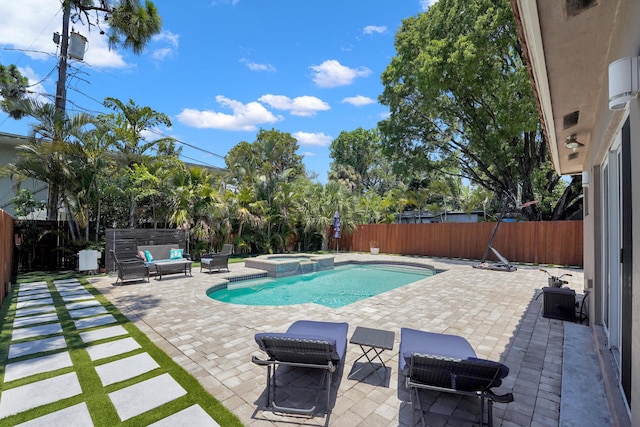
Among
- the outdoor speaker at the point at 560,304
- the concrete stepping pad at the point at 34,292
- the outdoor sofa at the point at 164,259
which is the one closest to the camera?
the outdoor speaker at the point at 560,304

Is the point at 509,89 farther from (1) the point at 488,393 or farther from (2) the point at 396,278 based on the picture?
(1) the point at 488,393

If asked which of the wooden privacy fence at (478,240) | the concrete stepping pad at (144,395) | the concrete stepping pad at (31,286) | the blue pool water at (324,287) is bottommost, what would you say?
the blue pool water at (324,287)

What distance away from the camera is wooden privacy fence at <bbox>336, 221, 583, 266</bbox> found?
12.6 meters

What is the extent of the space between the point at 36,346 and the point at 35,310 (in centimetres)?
237

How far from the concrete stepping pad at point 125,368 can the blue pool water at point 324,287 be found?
4.46 metres

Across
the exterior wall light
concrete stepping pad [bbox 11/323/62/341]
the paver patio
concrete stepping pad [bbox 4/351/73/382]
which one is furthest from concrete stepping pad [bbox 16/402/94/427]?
the exterior wall light

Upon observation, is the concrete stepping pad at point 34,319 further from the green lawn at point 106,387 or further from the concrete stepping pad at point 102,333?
the concrete stepping pad at point 102,333

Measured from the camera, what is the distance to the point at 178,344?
4.38 meters

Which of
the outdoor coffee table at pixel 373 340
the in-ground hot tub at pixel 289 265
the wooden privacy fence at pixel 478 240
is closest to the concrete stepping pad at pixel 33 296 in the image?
the in-ground hot tub at pixel 289 265

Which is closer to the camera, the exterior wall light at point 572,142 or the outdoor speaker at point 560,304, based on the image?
the exterior wall light at point 572,142

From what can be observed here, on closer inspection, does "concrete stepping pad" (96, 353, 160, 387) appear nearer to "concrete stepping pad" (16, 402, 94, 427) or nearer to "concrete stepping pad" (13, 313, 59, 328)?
"concrete stepping pad" (16, 402, 94, 427)

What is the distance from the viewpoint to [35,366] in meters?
3.71

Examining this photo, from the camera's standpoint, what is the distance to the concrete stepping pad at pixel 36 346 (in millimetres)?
4098

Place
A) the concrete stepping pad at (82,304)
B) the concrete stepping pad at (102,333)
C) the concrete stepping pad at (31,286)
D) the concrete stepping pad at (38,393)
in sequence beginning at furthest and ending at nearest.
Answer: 1. the concrete stepping pad at (31,286)
2. the concrete stepping pad at (82,304)
3. the concrete stepping pad at (102,333)
4. the concrete stepping pad at (38,393)
